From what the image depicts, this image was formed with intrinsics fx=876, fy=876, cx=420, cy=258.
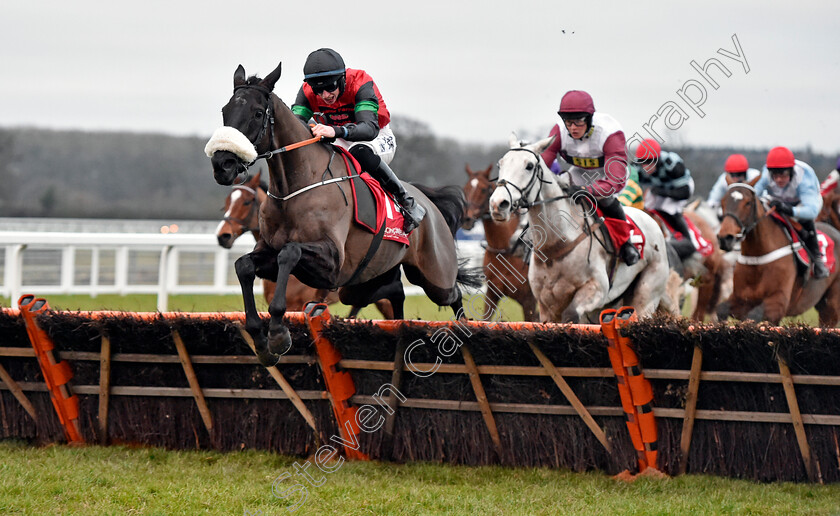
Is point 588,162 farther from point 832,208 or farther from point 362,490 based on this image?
point 832,208

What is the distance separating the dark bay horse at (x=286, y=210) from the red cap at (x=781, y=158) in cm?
429

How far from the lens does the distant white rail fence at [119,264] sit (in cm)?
823

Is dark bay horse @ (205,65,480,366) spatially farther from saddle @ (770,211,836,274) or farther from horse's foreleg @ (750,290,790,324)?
saddle @ (770,211,836,274)

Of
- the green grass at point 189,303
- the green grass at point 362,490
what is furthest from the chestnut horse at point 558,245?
the green grass at point 189,303

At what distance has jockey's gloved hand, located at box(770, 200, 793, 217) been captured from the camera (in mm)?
7836

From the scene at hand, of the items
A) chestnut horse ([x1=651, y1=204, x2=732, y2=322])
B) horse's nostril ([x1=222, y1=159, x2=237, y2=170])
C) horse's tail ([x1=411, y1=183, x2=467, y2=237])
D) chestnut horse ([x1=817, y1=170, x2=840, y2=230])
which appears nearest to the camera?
horse's nostril ([x1=222, y1=159, x2=237, y2=170])

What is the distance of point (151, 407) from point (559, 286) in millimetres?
2974

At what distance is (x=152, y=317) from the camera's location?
5188mm

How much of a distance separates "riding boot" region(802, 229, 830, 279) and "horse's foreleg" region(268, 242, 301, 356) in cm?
565

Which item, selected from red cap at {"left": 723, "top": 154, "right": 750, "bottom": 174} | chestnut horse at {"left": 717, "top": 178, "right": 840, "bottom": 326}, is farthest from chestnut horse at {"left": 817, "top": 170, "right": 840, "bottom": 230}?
chestnut horse at {"left": 717, "top": 178, "right": 840, "bottom": 326}

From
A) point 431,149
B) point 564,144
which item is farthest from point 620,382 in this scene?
point 431,149

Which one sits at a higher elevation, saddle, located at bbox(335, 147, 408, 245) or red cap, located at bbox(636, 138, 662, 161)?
red cap, located at bbox(636, 138, 662, 161)

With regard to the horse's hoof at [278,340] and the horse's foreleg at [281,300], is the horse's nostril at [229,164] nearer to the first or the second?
the horse's foreleg at [281,300]

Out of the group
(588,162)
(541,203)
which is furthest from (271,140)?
(588,162)
